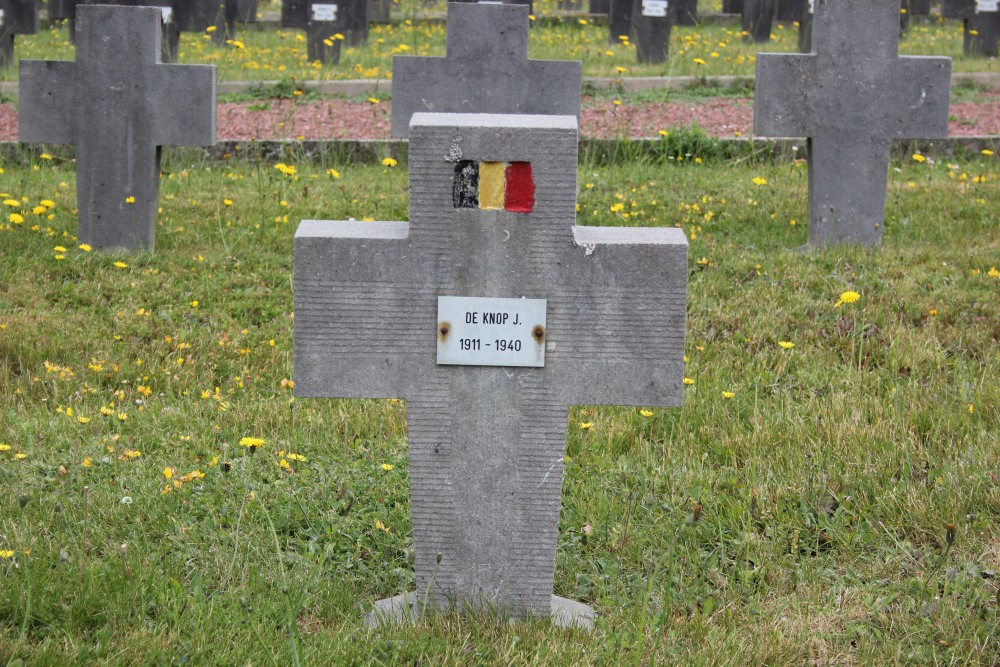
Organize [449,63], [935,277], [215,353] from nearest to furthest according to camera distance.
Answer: [215,353] < [935,277] < [449,63]

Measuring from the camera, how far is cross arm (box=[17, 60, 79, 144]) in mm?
7082

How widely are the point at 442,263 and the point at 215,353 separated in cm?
265

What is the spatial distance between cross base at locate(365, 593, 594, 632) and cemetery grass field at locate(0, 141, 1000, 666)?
69 mm

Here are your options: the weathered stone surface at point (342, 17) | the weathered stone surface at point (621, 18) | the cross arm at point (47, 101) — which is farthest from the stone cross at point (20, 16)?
the cross arm at point (47, 101)

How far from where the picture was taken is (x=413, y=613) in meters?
3.49

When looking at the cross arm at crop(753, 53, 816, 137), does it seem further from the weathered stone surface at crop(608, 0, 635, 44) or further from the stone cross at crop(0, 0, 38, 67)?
the stone cross at crop(0, 0, 38, 67)

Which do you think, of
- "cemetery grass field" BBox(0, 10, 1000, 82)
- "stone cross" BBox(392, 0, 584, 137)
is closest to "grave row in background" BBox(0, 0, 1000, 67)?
"cemetery grass field" BBox(0, 10, 1000, 82)

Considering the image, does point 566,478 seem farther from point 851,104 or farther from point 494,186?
point 851,104

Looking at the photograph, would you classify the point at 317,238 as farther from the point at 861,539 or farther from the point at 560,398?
the point at 861,539

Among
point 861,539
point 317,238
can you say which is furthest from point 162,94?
point 861,539

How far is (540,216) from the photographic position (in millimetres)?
3221

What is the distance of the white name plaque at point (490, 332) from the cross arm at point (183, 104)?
4.13 meters

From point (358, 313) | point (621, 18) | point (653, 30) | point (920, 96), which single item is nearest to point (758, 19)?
point (621, 18)

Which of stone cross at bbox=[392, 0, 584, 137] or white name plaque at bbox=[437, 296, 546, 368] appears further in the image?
stone cross at bbox=[392, 0, 584, 137]
